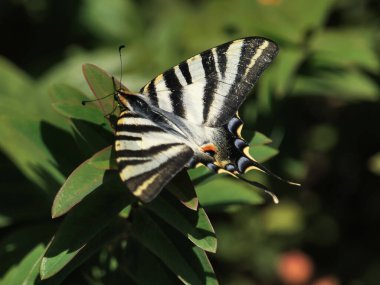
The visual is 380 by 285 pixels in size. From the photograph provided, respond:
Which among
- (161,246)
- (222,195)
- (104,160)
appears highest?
(104,160)

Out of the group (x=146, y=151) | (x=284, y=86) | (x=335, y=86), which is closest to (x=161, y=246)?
(x=146, y=151)

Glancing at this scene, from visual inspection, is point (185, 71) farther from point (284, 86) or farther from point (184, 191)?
point (284, 86)

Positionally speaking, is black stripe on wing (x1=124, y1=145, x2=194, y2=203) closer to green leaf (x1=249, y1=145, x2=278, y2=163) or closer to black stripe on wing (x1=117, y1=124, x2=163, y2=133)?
black stripe on wing (x1=117, y1=124, x2=163, y2=133)

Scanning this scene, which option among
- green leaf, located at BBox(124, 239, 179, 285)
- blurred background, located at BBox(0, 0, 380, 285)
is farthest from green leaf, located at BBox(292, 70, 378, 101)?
green leaf, located at BBox(124, 239, 179, 285)

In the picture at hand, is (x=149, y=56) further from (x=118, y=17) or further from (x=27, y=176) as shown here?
Result: (x=27, y=176)

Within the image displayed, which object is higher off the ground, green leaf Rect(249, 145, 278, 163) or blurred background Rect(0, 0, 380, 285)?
green leaf Rect(249, 145, 278, 163)
